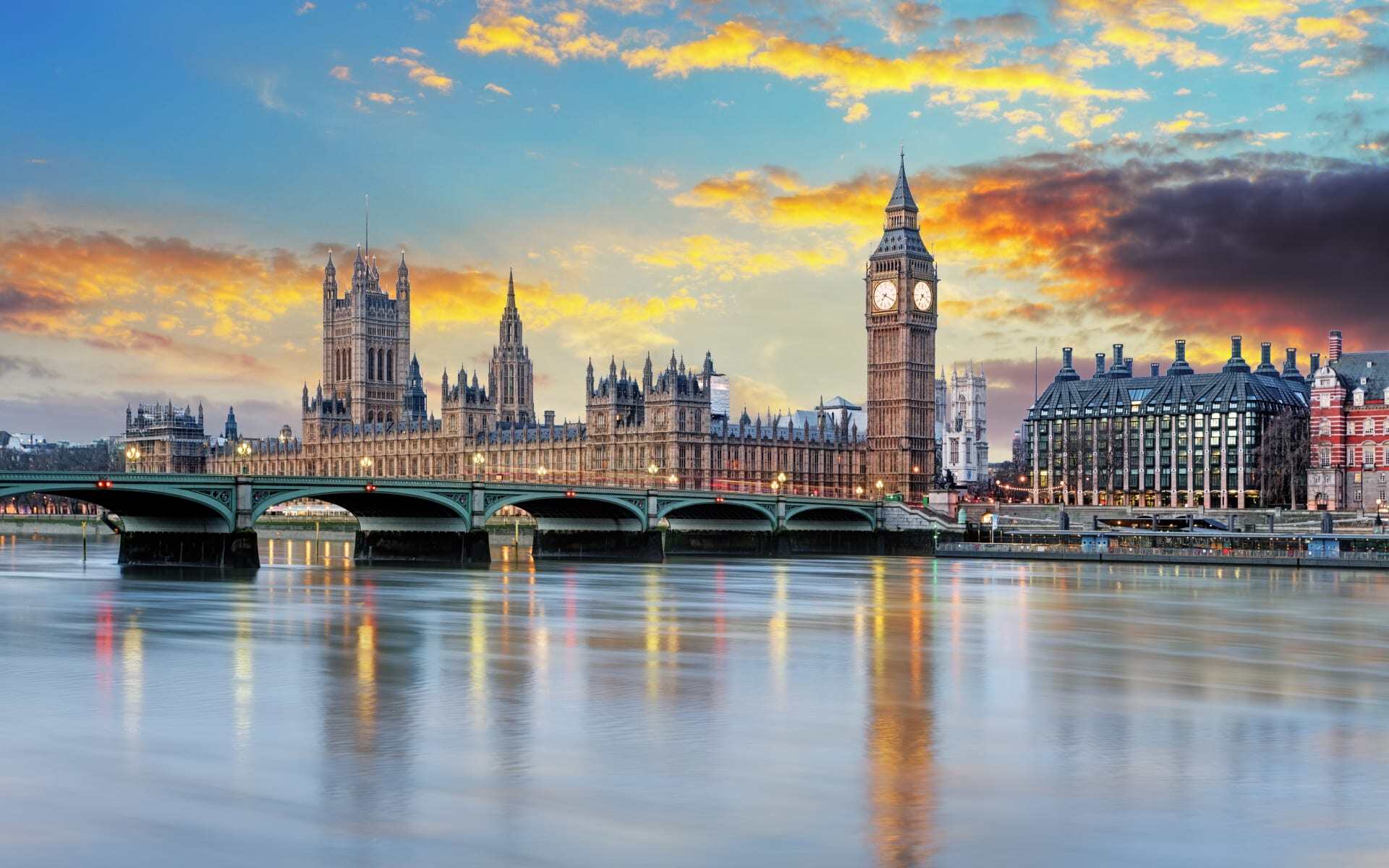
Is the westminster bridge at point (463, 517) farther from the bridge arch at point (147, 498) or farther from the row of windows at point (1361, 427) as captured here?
the row of windows at point (1361, 427)

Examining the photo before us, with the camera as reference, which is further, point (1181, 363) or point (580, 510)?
point (1181, 363)

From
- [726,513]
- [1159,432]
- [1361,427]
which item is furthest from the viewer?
[1159,432]

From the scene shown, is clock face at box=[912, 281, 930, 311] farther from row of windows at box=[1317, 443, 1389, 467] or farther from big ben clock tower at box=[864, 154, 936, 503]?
row of windows at box=[1317, 443, 1389, 467]

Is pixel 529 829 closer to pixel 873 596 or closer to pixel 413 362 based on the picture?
pixel 873 596

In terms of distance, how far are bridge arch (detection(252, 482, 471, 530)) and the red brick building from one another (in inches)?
2549

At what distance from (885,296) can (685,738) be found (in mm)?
114093

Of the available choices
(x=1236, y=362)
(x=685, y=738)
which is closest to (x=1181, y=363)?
(x=1236, y=362)

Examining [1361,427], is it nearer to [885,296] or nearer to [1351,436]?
A: [1351,436]

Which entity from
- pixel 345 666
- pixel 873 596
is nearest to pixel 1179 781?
pixel 345 666

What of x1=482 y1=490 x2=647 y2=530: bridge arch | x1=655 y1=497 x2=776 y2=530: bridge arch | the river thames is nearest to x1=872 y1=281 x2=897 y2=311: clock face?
x1=655 y1=497 x2=776 y2=530: bridge arch

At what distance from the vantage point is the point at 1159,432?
13900 centimetres

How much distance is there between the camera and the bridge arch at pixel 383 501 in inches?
2532

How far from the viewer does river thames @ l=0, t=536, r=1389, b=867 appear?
15031 mm

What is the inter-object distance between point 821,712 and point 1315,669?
1245 centimetres
